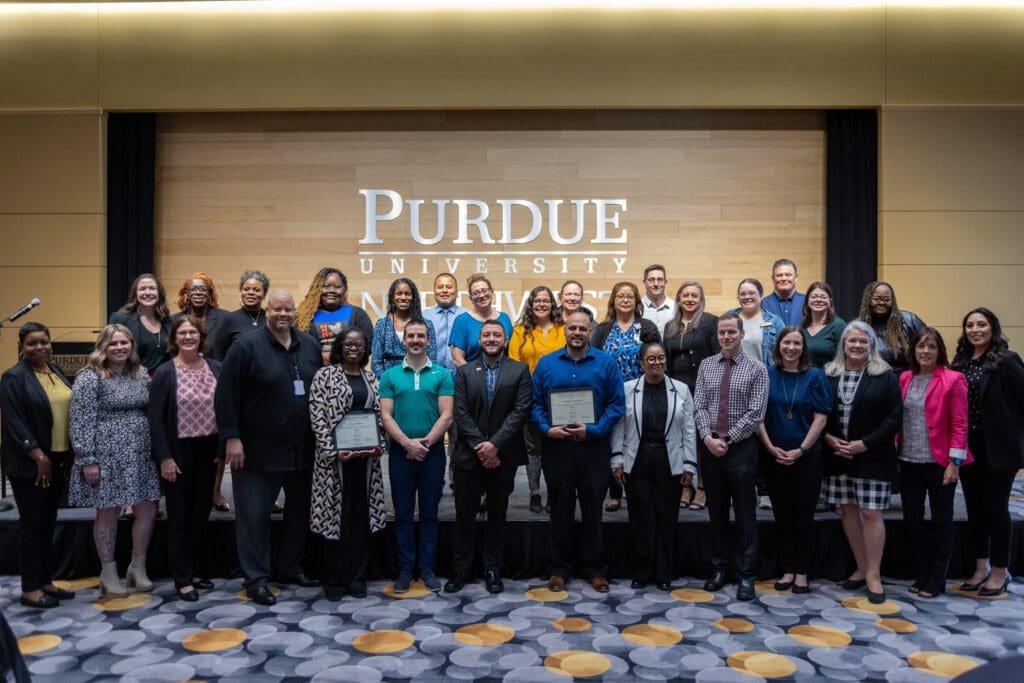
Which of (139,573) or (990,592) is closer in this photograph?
(990,592)

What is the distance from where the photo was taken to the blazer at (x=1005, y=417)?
412 cm

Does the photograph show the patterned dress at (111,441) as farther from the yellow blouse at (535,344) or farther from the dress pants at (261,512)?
the yellow blouse at (535,344)

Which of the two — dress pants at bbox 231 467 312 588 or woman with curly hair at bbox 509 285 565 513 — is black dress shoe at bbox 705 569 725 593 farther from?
dress pants at bbox 231 467 312 588

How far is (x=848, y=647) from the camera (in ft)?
11.6

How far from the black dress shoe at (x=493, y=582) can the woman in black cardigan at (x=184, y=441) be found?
5.32ft

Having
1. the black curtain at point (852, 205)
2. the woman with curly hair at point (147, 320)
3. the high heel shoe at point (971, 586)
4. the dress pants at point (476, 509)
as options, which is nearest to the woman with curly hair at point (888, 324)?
the high heel shoe at point (971, 586)

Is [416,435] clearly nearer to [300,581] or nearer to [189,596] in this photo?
[300,581]

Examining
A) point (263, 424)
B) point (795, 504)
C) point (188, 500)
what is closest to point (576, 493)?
point (795, 504)

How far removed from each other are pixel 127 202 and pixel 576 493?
5961 millimetres

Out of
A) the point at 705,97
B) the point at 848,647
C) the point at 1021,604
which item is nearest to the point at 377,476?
the point at 848,647

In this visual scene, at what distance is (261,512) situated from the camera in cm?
420

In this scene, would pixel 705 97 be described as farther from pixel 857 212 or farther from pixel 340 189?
pixel 340 189

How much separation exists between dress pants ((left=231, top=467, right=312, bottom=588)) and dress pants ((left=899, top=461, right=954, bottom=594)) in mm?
3426

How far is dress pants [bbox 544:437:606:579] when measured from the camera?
4312mm
